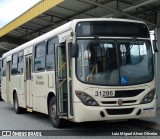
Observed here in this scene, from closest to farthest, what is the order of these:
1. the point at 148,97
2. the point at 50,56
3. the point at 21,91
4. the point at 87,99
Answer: the point at 87,99 < the point at 148,97 < the point at 50,56 < the point at 21,91

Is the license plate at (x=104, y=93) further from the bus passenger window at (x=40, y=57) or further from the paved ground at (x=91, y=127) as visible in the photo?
the bus passenger window at (x=40, y=57)

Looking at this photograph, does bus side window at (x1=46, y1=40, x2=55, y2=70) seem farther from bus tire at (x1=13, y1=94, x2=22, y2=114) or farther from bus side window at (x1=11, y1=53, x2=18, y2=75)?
bus side window at (x1=11, y1=53, x2=18, y2=75)

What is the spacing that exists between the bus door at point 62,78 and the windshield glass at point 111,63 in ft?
1.98

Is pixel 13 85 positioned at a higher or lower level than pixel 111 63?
lower

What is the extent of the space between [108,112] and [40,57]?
4168 mm

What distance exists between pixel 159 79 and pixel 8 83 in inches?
283

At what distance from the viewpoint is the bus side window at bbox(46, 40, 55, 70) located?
448 inches

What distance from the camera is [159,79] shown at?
15648mm

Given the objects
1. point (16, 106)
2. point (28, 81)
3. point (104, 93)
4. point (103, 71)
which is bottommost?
point (16, 106)

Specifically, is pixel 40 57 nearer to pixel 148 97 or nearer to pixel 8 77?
pixel 148 97

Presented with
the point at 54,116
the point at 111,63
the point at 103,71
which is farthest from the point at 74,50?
the point at 54,116

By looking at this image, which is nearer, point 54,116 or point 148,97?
point 148,97

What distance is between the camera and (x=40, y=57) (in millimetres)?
12750

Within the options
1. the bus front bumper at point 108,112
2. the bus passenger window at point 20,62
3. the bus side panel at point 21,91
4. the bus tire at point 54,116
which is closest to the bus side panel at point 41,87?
the bus tire at point 54,116
